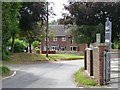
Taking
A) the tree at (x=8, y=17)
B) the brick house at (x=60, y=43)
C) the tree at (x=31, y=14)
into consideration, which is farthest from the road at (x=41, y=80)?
the brick house at (x=60, y=43)

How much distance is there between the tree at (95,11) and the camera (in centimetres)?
3434

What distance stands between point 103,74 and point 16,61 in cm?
2584

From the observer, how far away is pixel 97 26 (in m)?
38.6

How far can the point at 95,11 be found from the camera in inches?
1395

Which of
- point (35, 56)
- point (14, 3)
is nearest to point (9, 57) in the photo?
point (35, 56)

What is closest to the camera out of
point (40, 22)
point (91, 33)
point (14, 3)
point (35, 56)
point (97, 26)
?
point (14, 3)

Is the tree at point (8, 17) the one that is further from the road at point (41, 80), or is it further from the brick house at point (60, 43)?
the brick house at point (60, 43)

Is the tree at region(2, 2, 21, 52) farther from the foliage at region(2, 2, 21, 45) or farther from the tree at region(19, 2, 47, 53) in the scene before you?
the tree at region(19, 2, 47, 53)

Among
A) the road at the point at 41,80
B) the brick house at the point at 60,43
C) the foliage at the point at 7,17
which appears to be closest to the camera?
the road at the point at 41,80

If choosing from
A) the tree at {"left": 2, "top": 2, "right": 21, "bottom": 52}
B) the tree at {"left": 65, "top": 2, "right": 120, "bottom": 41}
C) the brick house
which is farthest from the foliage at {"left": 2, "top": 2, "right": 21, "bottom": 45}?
the brick house

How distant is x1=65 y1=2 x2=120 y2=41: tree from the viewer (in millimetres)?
34344

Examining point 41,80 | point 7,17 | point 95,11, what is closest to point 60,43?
point 95,11

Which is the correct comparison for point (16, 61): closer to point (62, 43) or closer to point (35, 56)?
point (35, 56)

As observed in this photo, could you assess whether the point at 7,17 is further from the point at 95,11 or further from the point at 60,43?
the point at 60,43
